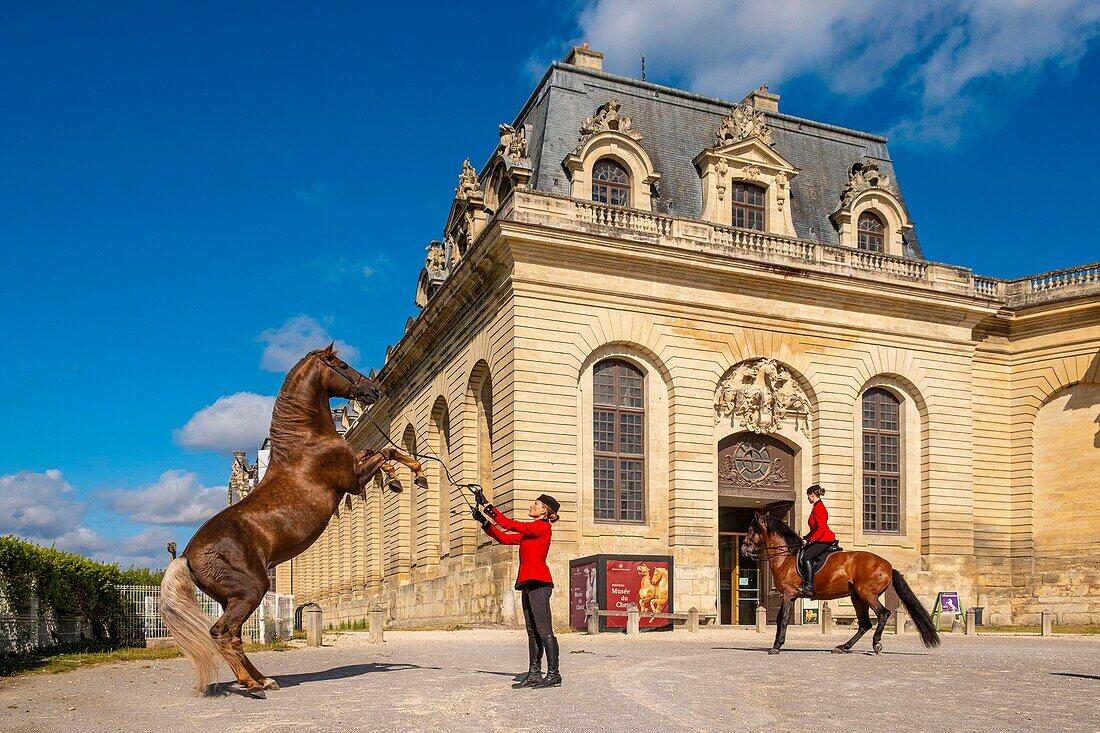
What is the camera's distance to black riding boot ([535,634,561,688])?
11.4 meters

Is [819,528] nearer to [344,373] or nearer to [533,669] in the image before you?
[533,669]

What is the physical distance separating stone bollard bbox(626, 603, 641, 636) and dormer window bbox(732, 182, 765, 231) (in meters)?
14.4

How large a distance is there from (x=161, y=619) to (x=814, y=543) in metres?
15.5

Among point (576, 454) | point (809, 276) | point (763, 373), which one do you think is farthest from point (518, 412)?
point (809, 276)

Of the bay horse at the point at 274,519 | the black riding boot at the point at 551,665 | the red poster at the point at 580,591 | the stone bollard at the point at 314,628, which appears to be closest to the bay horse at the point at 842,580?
the black riding boot at the point at 551,665

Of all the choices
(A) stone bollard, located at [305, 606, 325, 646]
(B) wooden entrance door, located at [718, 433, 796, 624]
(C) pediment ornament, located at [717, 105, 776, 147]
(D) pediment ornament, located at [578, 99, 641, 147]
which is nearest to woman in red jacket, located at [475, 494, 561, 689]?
(A) stone bollard, located at [305, 606, 325, 646]

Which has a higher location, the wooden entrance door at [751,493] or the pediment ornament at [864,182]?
the pediment ornament at [864,182]

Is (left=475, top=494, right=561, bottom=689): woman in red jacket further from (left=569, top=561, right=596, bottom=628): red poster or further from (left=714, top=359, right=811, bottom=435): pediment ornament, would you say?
(left=714, top=359, right=811, bottom=435): pediment ornament

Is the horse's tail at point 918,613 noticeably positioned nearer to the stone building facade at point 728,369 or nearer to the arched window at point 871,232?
the stone building facade at point 728,369

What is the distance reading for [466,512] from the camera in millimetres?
32406

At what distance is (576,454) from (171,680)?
16.2 meters

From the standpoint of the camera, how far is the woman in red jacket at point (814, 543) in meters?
16.7

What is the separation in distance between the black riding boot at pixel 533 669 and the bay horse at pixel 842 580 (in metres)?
5.60

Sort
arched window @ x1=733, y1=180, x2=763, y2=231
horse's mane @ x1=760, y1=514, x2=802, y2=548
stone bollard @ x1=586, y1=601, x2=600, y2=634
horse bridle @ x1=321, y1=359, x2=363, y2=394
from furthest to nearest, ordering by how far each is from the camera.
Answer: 1. arched window @ x1=733, y1=180, x2=763, y2=231
2. stone bollard @ x1=586, y1=601, x2=600, y2=634
3. horse's mane @ x1=760, y1=514, x2=802, y2=548
4. horse bridle @ x1=321, y1=359, x2=363, y2=394
